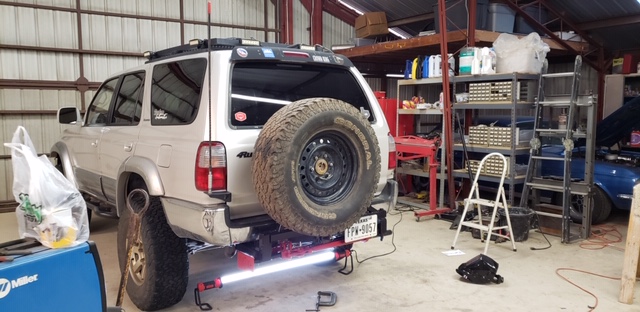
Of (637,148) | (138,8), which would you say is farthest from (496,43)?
(138,8)

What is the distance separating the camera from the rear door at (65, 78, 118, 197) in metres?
4.58

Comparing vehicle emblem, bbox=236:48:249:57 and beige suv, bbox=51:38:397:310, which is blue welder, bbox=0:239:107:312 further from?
vehicle emblem, bbox=236:48:249:57

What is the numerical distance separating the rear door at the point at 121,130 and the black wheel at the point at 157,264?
0.64 meters

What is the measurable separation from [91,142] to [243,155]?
245 cm

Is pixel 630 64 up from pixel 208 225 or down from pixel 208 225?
up

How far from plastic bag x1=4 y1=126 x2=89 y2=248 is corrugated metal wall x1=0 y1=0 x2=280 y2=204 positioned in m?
6.83

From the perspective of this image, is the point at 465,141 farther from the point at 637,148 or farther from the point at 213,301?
the point at 213,301

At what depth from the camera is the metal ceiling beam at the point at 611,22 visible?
28.5ft

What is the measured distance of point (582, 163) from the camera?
6.56 m

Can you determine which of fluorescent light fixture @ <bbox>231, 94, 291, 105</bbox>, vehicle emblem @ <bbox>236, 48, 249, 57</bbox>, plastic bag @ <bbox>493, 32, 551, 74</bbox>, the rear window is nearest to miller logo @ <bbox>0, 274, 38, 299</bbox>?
the rear window

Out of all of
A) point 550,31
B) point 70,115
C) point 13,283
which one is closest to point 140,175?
point 13,283

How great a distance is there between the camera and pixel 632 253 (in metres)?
3.75

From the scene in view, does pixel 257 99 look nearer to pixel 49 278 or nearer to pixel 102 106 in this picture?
pixel 49 278

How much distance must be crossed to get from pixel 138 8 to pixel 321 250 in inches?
295
